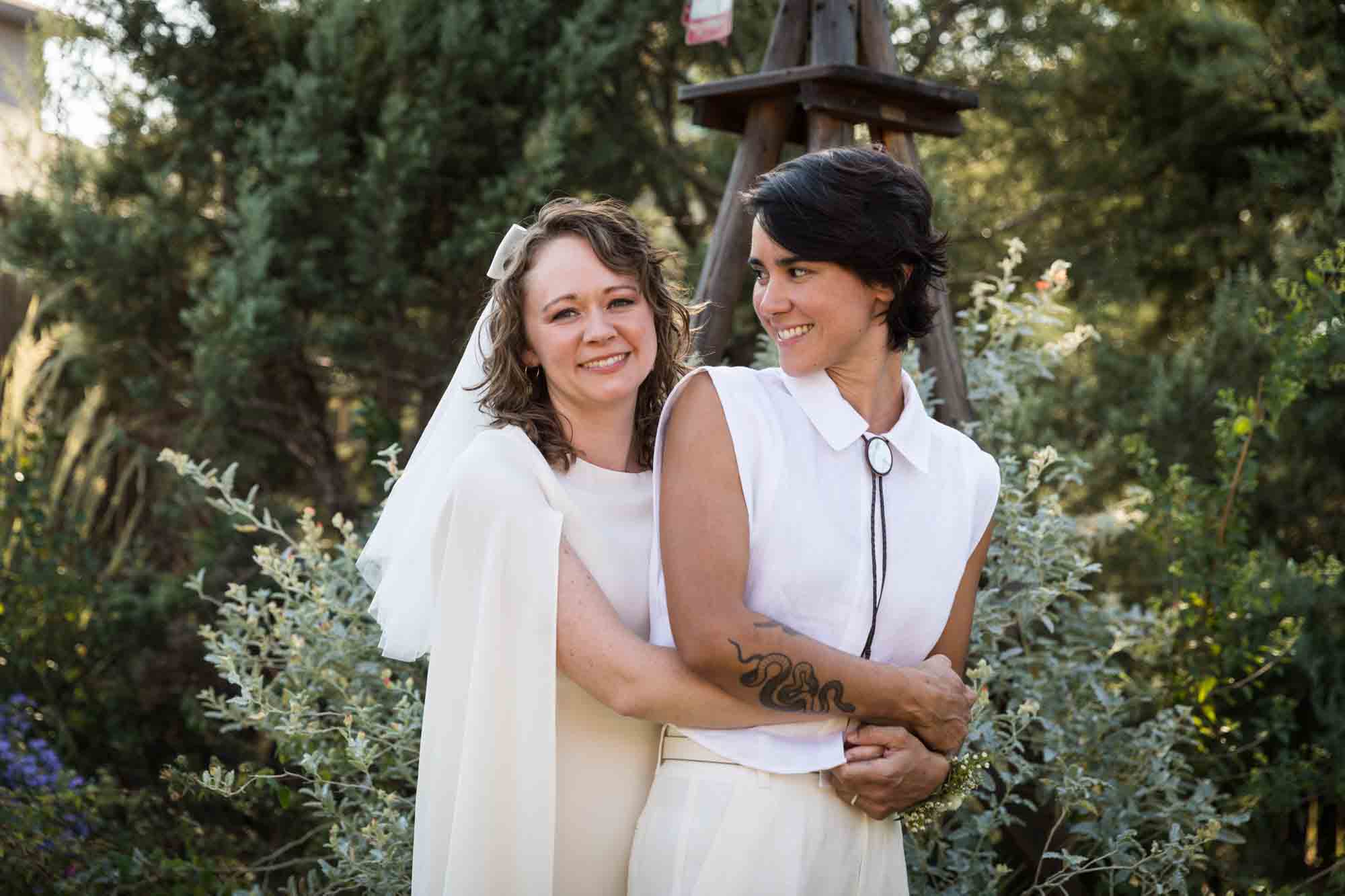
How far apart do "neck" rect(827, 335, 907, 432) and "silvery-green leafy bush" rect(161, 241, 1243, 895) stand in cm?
79

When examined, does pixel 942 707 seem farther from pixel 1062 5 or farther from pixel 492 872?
pixel 1062 5

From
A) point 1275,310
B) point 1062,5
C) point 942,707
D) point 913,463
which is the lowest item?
point 942,707

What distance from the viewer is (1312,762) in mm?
3787

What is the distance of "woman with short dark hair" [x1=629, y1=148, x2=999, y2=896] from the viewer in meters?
1.83

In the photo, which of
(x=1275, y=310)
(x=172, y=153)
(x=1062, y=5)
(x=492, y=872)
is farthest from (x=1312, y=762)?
(x=172, y=153)

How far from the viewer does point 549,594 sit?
198cm

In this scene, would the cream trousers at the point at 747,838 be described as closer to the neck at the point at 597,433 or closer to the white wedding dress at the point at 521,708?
the white wedding dress at the point at 521,708

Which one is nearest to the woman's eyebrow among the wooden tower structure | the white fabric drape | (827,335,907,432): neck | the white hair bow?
the white hair bow

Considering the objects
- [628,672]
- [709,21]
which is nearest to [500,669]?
[628,672]

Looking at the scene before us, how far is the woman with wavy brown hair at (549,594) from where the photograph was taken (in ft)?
6.51

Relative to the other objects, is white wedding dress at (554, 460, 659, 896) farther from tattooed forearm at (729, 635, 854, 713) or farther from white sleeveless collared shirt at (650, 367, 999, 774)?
tattooed forearm at (729, 635, 854, 713)

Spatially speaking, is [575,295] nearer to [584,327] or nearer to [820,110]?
[584,327]

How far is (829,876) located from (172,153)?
15.0 ft

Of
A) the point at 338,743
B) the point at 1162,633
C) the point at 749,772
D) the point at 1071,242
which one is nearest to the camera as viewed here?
the point at 749,772
